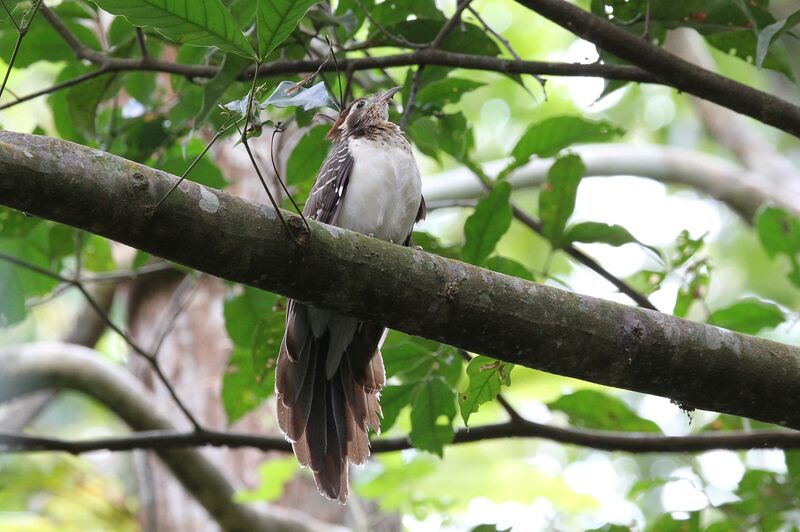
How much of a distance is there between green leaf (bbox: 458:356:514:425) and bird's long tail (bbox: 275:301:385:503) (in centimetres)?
71

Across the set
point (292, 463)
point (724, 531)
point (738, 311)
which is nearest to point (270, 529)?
point (292, 463)

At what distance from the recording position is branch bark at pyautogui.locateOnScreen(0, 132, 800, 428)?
2.50 meters

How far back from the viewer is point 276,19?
104 inches

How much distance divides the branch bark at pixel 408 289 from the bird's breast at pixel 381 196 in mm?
1366

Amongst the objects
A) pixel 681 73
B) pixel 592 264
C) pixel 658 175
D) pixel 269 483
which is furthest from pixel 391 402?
pixel 658 175

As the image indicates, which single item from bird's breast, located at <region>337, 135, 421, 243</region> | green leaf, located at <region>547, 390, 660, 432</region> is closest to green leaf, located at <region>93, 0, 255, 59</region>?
bird's breast, located at <region>337, 135, 421, 243</region>

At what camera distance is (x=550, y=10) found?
357 cm

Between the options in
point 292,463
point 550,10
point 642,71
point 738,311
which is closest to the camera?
point 550,10

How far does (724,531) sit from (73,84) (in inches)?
148

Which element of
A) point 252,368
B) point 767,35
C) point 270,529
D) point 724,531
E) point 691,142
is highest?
point 691,142

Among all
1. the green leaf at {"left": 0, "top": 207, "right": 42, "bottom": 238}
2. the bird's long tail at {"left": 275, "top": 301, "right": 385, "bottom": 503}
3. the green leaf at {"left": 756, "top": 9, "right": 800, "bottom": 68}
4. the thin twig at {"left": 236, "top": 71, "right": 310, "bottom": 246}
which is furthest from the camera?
the green leaf at {"left": 0, "top": 207, "right": 42, "bottom": 238}

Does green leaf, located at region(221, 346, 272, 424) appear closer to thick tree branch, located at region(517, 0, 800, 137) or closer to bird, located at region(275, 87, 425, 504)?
bird, located at region(275, 87, 425, 504)

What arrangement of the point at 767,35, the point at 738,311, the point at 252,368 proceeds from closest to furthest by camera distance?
the point at 767,35
the point at 738,311
the point at 252,368

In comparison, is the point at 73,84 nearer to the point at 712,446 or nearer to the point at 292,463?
the point at 292,463
